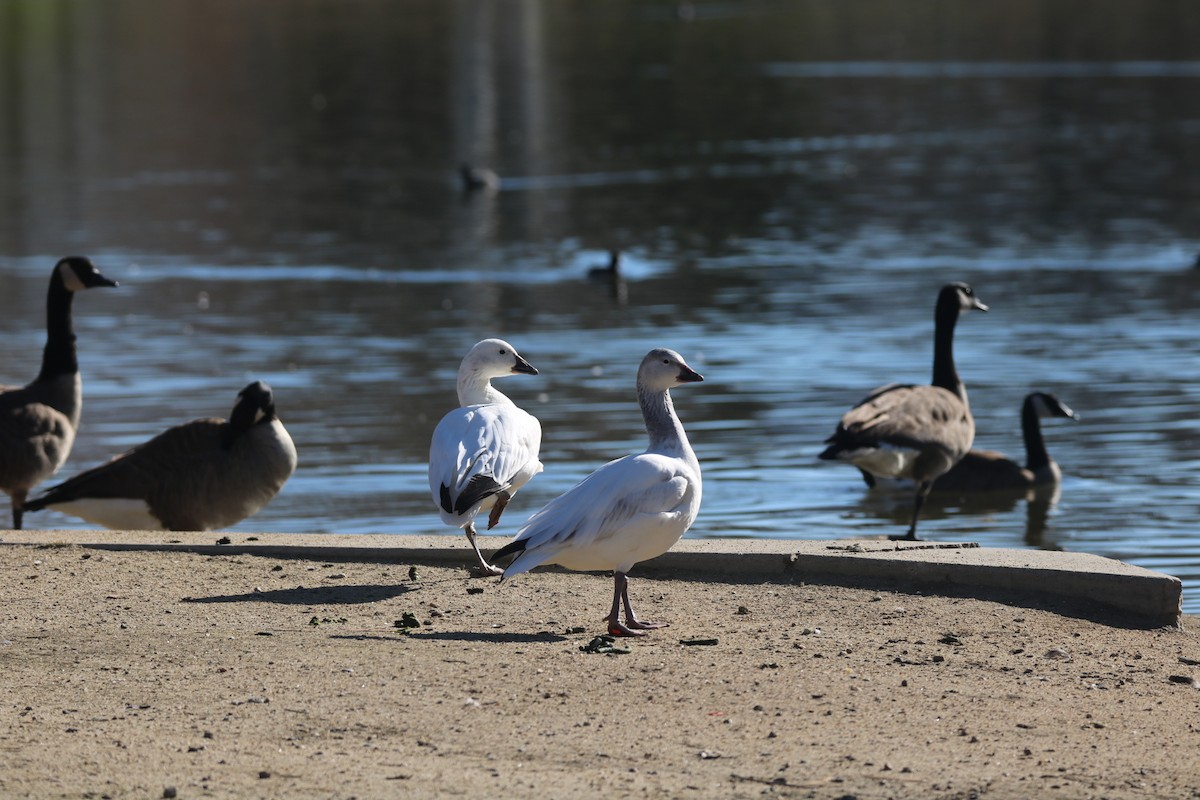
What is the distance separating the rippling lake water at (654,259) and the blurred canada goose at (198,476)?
1.53 metres

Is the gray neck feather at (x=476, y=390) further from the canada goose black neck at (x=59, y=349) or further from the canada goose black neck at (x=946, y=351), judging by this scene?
the canada goose black neck at (x=946, y=351)

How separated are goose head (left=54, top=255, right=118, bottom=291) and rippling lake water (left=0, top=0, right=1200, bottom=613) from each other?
169 cm

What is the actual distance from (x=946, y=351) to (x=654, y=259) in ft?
41.0

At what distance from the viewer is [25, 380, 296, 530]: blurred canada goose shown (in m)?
10.7

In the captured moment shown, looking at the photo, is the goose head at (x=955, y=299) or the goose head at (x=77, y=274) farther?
the goose head at (x=955, y=299)

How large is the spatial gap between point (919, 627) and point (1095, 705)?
109 cm

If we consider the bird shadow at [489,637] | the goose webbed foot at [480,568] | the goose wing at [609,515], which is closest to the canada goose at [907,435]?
the goose webbed foot at [480,568]

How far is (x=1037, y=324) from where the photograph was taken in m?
20.4

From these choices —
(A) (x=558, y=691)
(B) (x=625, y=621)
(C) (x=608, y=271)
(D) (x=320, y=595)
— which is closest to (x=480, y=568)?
(D) (x=320, y=595)

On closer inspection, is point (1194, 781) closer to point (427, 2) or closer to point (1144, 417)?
point (1144, 417)

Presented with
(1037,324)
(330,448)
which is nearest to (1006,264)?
(1037,324)

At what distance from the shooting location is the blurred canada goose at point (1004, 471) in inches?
559

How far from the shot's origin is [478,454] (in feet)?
26.9

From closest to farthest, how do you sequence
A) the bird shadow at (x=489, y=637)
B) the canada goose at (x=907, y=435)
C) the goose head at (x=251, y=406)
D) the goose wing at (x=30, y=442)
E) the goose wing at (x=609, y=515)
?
the goose wing at (x=609, y=515) → the bird shadow at (x=489, y=637) → the goose head at (x=251, y=406) → the goose wing at (x=30, y=442) → the canada goose at (x=907, y=435)
